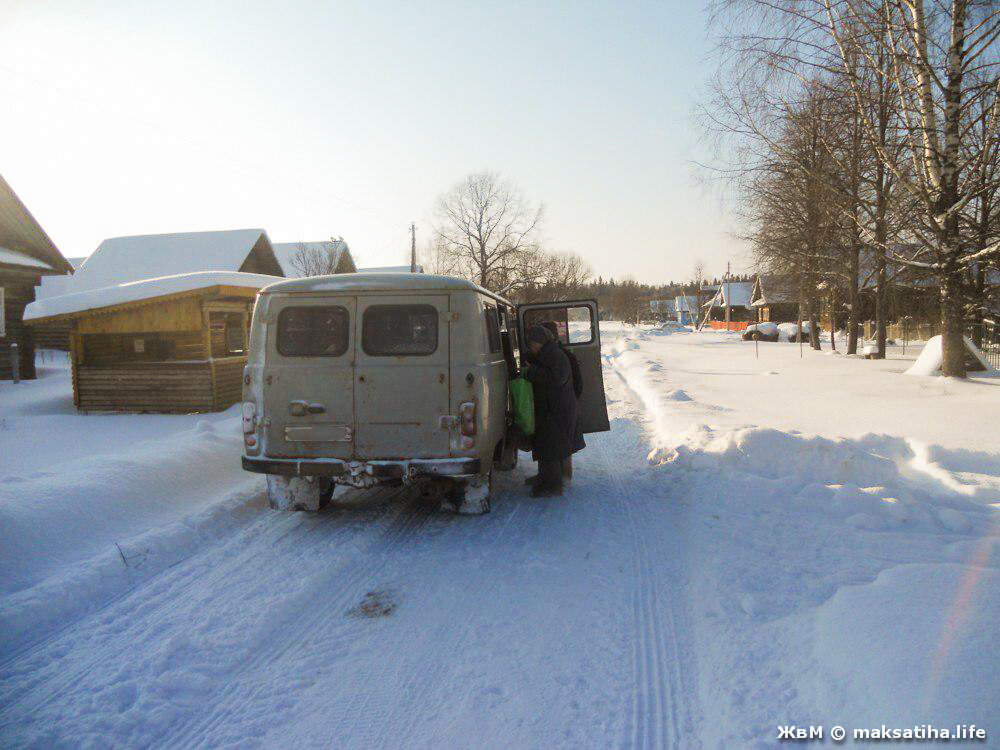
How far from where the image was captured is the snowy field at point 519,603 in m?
2.82

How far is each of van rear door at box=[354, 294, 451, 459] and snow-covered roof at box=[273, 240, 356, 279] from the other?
34.5 meters

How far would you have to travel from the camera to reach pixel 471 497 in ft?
19.2

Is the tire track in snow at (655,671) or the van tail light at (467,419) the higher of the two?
the van tail light at (467,419)

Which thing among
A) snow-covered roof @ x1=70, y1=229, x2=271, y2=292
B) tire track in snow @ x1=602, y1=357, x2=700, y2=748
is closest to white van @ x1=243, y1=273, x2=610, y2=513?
tire track in snow @ x1=602, y1=357, x2=700, y2=748

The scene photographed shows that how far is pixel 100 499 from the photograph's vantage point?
610 centimetres

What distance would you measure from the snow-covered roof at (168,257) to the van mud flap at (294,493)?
23964 millimetres

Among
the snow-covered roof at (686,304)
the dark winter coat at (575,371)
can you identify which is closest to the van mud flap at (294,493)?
the dark winter coat at (575,371)

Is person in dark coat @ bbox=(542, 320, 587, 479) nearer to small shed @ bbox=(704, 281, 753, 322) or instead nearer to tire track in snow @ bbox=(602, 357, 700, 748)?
tire track in snow @ bbox=(602, 357, 700, 748)

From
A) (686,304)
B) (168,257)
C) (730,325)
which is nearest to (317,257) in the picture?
(168,257)

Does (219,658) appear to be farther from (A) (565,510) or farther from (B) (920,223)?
(B) (920,223)

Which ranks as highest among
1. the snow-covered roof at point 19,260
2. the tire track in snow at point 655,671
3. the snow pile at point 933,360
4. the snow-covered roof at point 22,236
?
the snow-covered roof at point 22,236

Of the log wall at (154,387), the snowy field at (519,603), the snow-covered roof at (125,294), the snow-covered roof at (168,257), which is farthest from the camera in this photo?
the snow-covered roof at (168,257)

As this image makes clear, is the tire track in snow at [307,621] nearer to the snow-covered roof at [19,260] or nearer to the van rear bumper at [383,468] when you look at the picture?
the van rear bumper at [383,468]

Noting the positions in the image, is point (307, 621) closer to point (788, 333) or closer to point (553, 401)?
point (553, 401)
